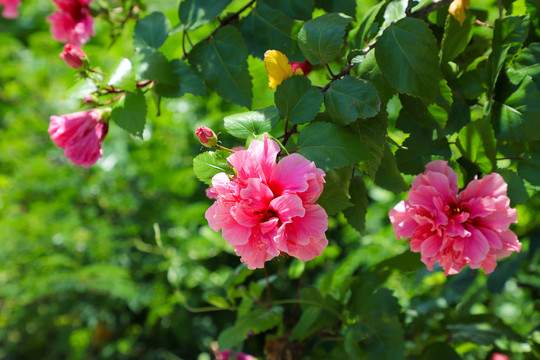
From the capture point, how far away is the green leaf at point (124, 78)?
0.53 metres

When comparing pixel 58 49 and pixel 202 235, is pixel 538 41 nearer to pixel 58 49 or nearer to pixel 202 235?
pixel 202 235

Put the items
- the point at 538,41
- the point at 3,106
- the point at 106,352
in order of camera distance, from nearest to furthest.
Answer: the point at 538,41 < the point at 106,352 < the point at 3,106

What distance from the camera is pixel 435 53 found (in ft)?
1.37

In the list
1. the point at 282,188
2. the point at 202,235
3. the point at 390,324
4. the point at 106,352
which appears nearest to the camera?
the point at 282,188

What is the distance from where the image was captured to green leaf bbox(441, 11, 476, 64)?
17.8 inches

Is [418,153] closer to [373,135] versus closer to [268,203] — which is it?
[373,135]

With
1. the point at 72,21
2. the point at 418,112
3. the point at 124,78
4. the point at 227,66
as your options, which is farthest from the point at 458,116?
the point at 72,21

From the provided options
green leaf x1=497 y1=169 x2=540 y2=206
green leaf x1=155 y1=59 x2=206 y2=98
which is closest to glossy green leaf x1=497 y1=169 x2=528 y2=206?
green leaf x1=497 y1=169 x2=540 y2=206

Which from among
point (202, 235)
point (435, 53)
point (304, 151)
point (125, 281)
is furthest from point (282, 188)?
point (125, 281)

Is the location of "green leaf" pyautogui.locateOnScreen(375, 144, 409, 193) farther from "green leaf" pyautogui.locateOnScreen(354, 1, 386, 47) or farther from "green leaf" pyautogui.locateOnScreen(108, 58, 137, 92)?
"green leaf" pyautogui.locateOnScreen(108, 58, 137, 92)

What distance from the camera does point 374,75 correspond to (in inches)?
17.4

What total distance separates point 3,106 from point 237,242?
1774 mm

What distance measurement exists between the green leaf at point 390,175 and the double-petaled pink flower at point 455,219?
0.03m

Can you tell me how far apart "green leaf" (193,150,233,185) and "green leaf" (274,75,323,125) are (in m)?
0.07
